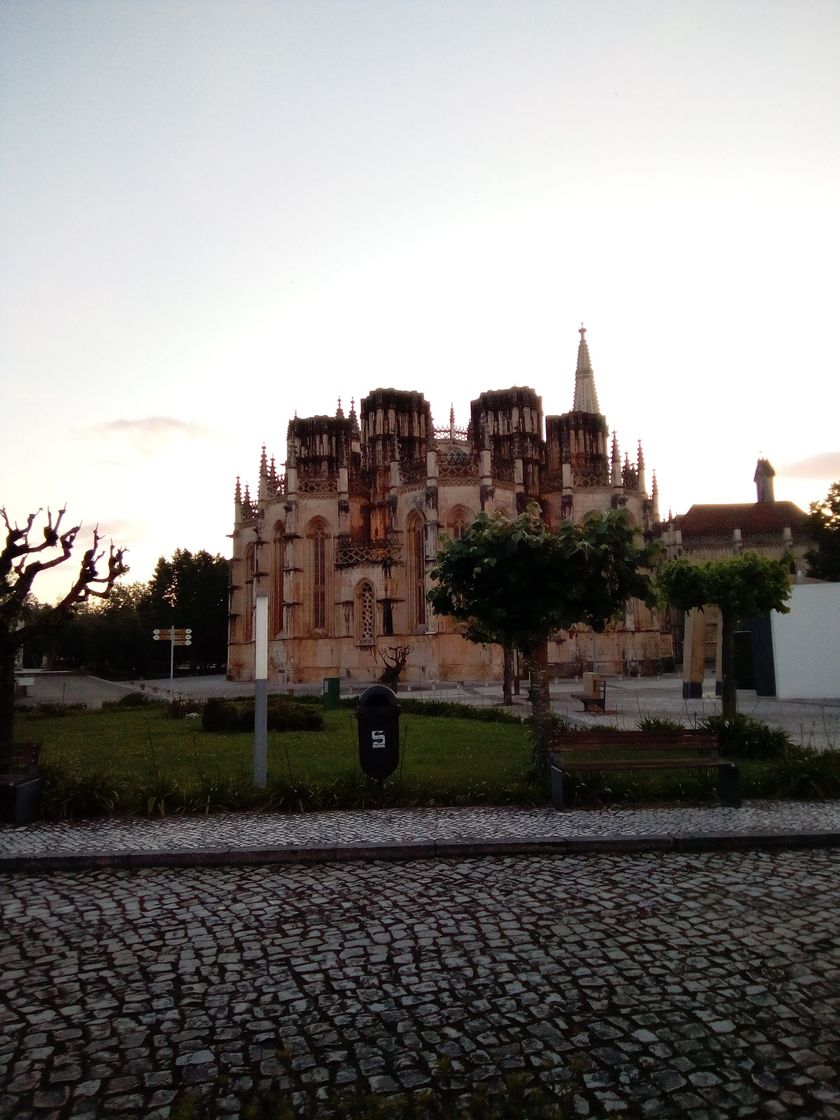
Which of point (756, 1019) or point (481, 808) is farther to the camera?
point (481, 808)

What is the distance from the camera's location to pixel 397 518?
152 ft

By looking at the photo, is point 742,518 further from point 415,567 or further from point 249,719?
point 249,719

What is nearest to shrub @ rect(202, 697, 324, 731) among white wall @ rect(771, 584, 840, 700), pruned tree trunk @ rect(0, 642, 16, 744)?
pruned tree trunk @ rect(0, 642, 16, 744)

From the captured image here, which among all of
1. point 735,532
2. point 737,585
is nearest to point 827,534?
point 735,532

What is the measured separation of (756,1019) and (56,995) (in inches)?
134

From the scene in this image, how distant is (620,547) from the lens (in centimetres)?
974

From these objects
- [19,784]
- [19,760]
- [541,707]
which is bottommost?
[19,784]

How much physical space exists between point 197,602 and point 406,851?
62819 mm

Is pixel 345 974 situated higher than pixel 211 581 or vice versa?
pixel 211 581

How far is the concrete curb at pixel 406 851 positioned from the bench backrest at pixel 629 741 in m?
1.54

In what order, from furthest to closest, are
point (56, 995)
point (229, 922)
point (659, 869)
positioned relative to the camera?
point (659, 869)
point (229, 922)
point (56, 995)

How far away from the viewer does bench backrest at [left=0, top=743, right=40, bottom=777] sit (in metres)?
8.41

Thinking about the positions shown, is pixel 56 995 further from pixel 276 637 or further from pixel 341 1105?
pixel 276 637

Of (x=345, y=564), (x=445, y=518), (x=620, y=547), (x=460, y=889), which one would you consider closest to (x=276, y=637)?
(x=345, y=564)
